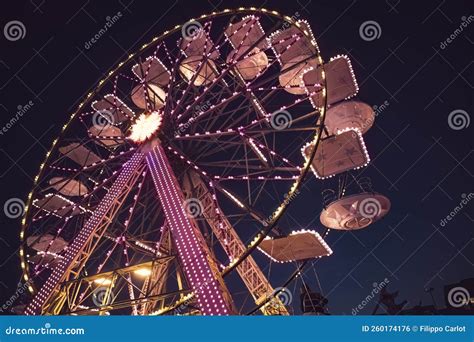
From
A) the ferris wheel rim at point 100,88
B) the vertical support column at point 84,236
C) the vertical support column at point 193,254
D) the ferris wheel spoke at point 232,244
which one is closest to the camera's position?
the vertical support column at point 193,254

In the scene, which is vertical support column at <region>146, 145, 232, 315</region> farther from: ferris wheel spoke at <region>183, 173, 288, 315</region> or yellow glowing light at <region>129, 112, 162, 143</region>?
yellow glowing light at <region>129, 112, 162, 143</region>

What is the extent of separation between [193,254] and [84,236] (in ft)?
11.9

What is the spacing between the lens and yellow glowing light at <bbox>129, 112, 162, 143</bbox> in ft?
40.5

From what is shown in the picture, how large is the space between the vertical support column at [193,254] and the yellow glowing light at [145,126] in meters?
2.19

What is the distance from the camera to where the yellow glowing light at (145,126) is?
40.5 feet

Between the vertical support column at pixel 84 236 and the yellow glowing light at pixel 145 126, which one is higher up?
the yellow glowing light at pixel 145 126

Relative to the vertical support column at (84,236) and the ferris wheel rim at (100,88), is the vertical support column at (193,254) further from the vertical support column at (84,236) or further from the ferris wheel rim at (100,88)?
the vertical support column at (84,236)

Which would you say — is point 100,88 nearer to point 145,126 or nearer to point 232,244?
point 145,126

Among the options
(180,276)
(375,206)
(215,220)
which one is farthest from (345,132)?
(180,276)

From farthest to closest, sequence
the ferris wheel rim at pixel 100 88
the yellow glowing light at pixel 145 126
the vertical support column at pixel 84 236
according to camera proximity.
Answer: the yellow glowing light at pixel 145 126, the ferris wheel rim at pixel 100 88, the vertical support column at pixel 84 236

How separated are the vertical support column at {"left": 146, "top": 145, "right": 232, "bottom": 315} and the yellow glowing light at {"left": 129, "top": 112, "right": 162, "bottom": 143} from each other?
219 cm

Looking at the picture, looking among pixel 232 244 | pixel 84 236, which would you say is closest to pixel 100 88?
pixel 84 236
